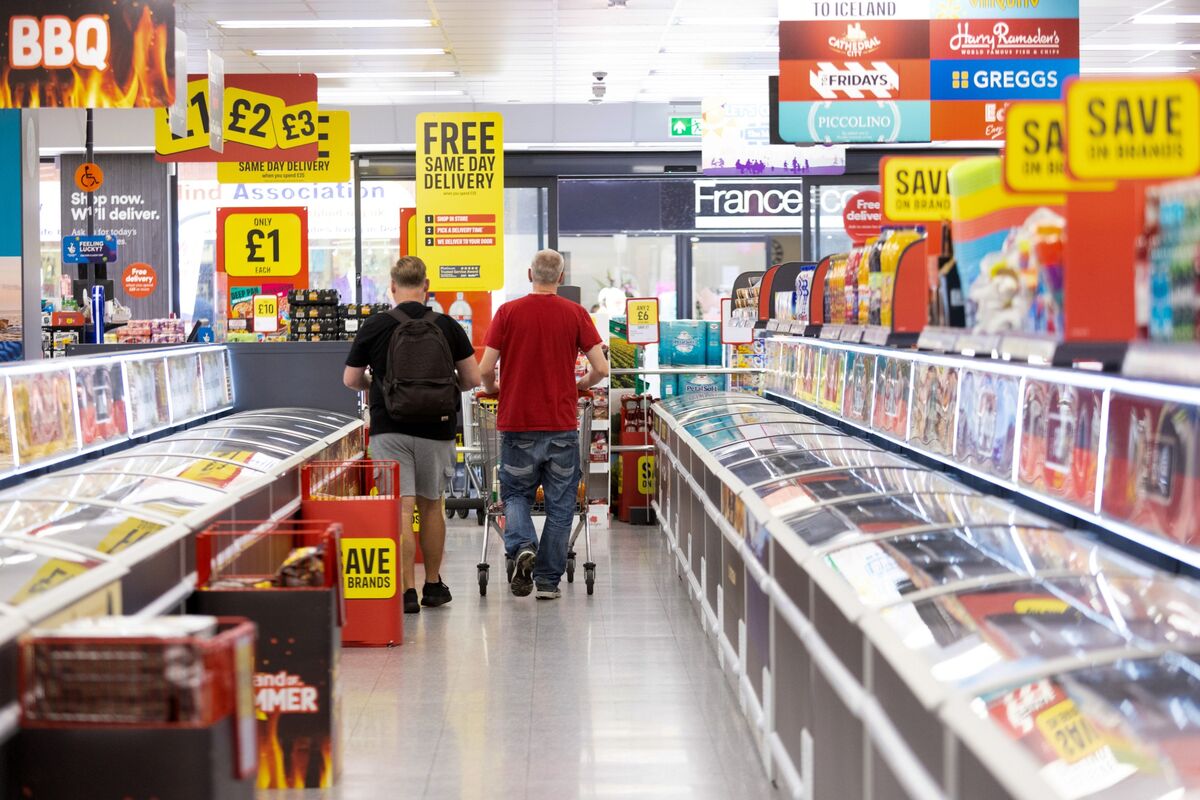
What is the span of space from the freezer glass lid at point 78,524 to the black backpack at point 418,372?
2.99 meters

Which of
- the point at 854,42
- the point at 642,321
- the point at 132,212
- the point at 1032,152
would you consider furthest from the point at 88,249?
the point at 1032,152

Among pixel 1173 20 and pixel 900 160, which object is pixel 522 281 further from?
pixel 900 160

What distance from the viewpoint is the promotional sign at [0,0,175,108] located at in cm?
623

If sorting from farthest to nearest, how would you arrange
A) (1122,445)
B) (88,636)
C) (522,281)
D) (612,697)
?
1. (522,281)
2. (612,697)
3. (1122,445)
4. (88,636)

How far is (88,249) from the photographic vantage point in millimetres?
13141

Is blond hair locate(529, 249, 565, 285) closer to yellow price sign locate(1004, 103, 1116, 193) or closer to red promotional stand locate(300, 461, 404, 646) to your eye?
red promotional stand locate(300, 461, 404, 646)

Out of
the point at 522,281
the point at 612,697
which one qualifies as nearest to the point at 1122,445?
the point at 612,697

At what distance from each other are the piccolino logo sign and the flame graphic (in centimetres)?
1479

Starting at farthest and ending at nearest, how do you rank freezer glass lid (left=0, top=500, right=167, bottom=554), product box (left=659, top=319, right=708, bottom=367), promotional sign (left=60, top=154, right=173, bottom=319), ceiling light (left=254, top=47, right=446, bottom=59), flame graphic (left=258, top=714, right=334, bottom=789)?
1. promotional sign (left=60, top=154, right=173, bottom=319)
2. ceiling light (left=254, top=47, right=446, bottom=59)
3. product box (left=659, top=319, right=708, bottom=367)
4. flame graphic (left=258, top=714, right=334, bottom=789)
5. freezer glass lid (left=0, top=500, right=167, bottom=554)

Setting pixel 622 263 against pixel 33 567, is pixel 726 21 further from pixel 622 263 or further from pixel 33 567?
pixel 33 567

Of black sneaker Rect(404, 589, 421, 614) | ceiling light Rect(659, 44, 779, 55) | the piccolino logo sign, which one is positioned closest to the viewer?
black sneaker Rect(404, 589, 421, 614)

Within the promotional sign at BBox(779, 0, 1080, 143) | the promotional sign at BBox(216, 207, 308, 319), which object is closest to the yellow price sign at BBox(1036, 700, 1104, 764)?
the promotional sign at BBox(779, 0, 1080, 143)

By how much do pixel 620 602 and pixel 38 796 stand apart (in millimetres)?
5165

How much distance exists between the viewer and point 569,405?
734 centimetres
